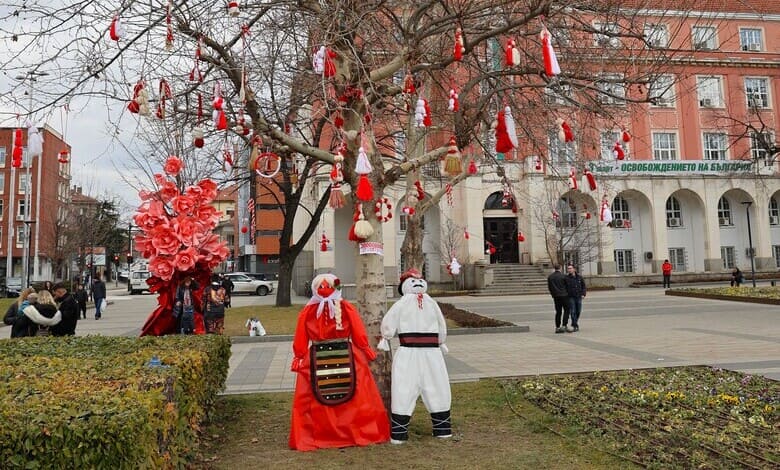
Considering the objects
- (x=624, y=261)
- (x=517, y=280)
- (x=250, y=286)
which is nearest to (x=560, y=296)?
(x=517, y=280)

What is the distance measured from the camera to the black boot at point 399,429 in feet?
18.0

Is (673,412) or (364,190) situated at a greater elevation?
(364,190)

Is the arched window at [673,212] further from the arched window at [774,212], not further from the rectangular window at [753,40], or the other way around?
the rectangular window at [753,40]

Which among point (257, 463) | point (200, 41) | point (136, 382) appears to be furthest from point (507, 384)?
point (200, 41)

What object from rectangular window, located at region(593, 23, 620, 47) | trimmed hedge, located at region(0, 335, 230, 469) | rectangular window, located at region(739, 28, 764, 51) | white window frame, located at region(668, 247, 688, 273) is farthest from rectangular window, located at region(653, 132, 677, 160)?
trimmed hedge, located at region(0, 335, 230, 469)

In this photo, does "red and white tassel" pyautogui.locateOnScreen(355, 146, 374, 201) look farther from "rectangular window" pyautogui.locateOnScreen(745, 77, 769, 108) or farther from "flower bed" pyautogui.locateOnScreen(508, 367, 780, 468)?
"rectangular window" pyautogui.locateOnScreen(745, 77, 769, 108)

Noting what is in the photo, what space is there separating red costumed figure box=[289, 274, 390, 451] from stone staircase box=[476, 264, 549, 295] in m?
25.7

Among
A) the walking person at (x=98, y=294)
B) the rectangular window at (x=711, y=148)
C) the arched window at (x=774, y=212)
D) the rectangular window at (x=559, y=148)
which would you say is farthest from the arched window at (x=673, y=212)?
the walking person at (x=98, y=294)

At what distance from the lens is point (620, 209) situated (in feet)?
120

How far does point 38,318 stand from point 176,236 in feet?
14.2

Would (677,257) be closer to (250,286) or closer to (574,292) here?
(574,292)

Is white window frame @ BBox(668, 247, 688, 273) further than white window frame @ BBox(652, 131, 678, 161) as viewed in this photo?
No

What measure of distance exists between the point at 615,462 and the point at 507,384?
2980 mm

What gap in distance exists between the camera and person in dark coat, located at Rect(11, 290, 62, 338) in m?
8.67
